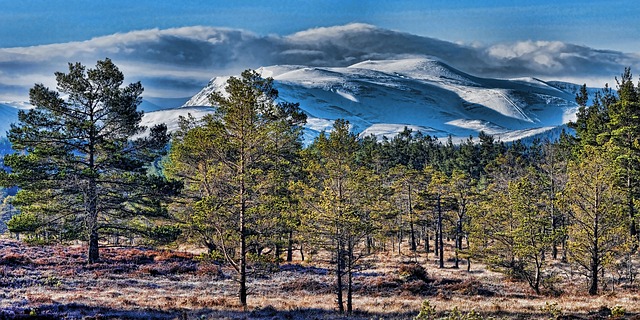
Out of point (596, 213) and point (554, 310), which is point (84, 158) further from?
point (596, 213)

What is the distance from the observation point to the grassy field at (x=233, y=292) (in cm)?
2109

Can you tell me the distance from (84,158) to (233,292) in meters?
14.2

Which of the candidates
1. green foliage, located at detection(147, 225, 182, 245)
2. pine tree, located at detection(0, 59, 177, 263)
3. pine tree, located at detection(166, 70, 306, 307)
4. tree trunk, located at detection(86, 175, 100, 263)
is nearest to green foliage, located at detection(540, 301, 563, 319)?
pine tree, located at detection(166, 70, 306, 307)

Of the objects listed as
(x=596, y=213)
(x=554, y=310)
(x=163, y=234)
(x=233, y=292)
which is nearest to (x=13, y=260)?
(x=163, y=234)

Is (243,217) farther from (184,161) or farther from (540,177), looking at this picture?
(540,177)

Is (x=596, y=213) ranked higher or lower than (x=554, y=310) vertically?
higher

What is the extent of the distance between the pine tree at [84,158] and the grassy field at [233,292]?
11.2 ft

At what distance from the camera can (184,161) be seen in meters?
38.4

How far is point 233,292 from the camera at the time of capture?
30156 millimetres

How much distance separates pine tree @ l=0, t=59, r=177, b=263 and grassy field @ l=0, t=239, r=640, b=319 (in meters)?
3.41

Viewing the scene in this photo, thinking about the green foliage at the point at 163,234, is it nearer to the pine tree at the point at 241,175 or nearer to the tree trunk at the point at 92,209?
the tree trunk at the point at 92,209

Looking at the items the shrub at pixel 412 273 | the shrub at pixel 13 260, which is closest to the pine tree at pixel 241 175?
the shrub at pixel 13 260

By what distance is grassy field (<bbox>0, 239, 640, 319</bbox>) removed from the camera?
Answer: 21.1 m

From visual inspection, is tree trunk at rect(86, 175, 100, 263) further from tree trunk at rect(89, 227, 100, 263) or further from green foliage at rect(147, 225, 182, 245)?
green foliage at rect(147, 225, 182, 245)
